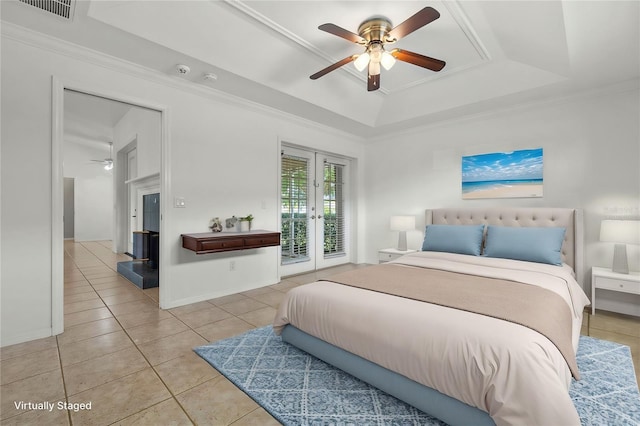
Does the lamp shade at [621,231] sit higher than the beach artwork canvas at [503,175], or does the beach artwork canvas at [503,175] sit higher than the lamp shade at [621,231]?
the beach artwork canvas at [503,175]

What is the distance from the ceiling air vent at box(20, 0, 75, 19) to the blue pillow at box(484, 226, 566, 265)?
4.48 metres

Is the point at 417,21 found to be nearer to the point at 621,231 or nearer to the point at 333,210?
the point at 621,231

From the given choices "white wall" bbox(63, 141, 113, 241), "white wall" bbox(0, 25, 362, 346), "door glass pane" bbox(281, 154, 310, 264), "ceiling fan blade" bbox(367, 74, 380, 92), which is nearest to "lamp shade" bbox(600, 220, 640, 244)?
"ceiling fan blade" bbox(367, 74, 380, 92)

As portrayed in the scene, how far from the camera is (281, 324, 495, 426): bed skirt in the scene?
57.0 inches

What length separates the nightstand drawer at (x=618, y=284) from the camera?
2.83m

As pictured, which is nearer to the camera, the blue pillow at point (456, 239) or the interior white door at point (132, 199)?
the blue pillow at point (456, 239)

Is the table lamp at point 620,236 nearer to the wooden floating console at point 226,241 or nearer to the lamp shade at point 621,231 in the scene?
the lamp shade at point 621,231

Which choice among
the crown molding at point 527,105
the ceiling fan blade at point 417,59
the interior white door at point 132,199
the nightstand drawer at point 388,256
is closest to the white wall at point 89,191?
the interior white door at point 132,199

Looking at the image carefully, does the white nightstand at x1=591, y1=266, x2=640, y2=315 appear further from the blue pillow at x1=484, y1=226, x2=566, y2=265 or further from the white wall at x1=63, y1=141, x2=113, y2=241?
the white wall at x1=63, y1=141, x2=113, y2=241

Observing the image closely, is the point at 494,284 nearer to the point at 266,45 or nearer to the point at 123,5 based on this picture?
the point at 266,45

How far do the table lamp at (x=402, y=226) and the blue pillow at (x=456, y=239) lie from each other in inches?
27.2

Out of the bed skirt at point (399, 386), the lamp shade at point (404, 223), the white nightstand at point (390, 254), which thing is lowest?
the bed skirt at point (399, 386)

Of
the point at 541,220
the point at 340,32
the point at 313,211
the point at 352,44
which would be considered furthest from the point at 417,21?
the point at 313,211

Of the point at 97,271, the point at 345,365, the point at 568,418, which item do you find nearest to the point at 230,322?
the point at 345,365
